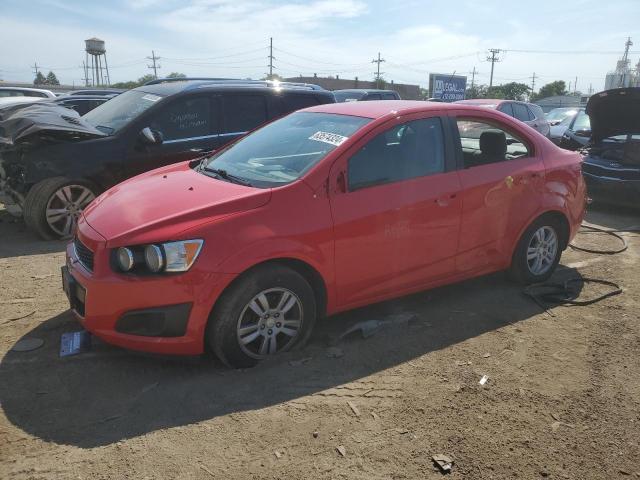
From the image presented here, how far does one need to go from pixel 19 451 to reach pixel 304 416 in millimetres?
1423

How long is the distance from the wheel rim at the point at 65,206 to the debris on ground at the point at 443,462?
A: 16.2 ft

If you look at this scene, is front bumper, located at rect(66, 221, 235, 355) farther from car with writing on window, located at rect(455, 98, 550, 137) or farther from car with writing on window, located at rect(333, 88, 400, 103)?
car with writing on window, located at rect(333, 88, 400, 103)

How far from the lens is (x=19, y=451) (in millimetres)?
2637

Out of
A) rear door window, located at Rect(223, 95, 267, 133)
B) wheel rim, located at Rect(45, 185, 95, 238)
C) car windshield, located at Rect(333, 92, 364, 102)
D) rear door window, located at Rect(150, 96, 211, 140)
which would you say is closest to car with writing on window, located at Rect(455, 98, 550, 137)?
car windshield, located at Rect(333, 92, 364, 102)

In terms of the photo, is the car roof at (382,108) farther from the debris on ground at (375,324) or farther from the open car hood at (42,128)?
the open car hood at (42,128)

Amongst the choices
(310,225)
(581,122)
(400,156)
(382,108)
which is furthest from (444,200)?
(581,122)

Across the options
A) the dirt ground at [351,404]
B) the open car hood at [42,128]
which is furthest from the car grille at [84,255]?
the open car hood at [42,128]

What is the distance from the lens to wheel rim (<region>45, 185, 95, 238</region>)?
594cm

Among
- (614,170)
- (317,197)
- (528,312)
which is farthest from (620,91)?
(317,197)

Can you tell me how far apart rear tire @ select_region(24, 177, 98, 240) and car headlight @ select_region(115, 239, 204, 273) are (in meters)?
3.31

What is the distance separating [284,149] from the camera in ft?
13.4

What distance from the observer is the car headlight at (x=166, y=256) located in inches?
122

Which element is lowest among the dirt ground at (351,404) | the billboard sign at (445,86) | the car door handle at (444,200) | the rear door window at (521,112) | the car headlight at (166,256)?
the dirt ground at (351,404)

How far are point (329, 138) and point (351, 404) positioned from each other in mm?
1849
